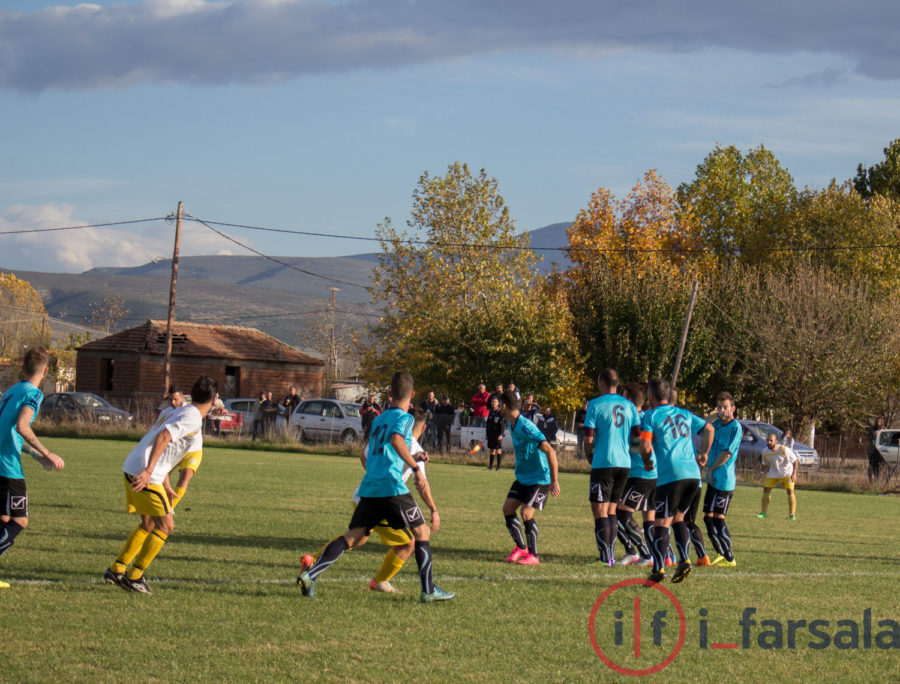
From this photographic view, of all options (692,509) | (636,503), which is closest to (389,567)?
(636,503)

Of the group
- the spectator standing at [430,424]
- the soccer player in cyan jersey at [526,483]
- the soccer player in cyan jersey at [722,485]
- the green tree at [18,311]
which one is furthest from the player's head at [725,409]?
the green tree at [18,311]

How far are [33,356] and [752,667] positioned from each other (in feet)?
18.8

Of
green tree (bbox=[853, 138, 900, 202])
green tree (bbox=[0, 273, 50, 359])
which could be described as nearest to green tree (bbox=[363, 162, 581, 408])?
green tree (bbox=[853, 138, 900, 202])

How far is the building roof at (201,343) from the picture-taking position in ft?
186

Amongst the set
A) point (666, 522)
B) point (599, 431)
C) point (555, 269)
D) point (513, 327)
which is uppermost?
point (555, 269)

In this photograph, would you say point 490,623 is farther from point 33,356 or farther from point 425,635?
point 33,356

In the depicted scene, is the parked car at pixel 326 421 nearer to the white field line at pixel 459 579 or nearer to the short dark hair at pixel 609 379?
the short dark hair at pixel 609 379

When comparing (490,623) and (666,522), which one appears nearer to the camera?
(490,623)

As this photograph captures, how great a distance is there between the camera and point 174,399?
1364 centimetres

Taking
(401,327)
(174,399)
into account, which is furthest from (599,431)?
(401,327)

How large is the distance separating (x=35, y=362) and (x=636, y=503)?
582 cm

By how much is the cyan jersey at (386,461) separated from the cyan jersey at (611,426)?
291 cm

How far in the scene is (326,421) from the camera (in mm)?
32781

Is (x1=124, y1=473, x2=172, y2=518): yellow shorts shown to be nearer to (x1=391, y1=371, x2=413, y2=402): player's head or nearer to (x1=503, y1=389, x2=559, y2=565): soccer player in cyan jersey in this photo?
(x1=391, y1=371, x2=413, y2=402): player's head
